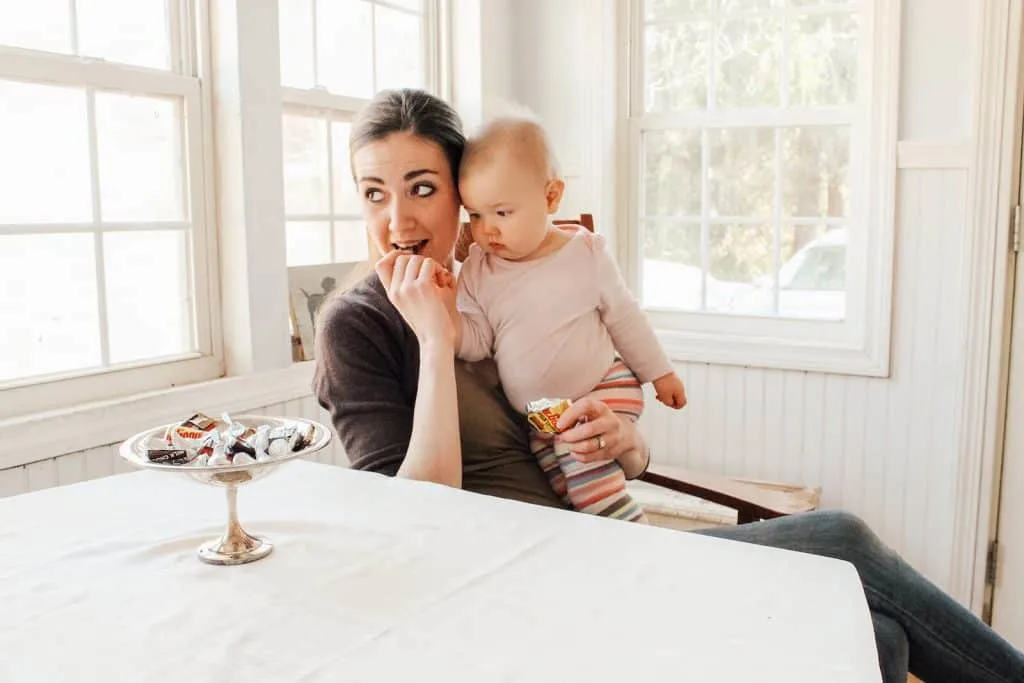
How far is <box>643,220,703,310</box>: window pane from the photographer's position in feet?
11.2

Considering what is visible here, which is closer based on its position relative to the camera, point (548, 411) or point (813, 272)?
point (548, 411)

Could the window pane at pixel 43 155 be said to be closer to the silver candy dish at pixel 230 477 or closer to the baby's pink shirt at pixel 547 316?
the baby's pink shirt at pixel 547 316

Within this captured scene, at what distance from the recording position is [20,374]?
2.04 m

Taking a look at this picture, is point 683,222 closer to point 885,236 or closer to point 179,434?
point 885,236

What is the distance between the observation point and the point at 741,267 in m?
3.31

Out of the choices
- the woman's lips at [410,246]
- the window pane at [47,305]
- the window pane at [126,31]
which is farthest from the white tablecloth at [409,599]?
the window pane at [126,31]

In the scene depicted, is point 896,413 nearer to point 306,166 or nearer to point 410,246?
point 410,246

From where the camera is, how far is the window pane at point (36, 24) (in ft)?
6.44

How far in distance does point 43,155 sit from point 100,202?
6.6 inches

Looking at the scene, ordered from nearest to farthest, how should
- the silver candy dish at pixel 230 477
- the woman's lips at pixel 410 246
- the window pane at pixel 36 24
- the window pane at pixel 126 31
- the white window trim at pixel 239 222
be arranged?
the silver candy dish at pixel 230 477, the woman's lips at pixel 410 246, the window pane at pixel 36 24, the window pane at pixel 126 31, the white window trim at pixel 239 222

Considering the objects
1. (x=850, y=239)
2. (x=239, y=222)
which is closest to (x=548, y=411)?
(x=239, y=222)

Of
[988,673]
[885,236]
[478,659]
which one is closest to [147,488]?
[478,659]

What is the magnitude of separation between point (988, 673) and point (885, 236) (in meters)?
1.82

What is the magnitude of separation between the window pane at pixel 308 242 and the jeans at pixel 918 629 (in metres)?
1.83
